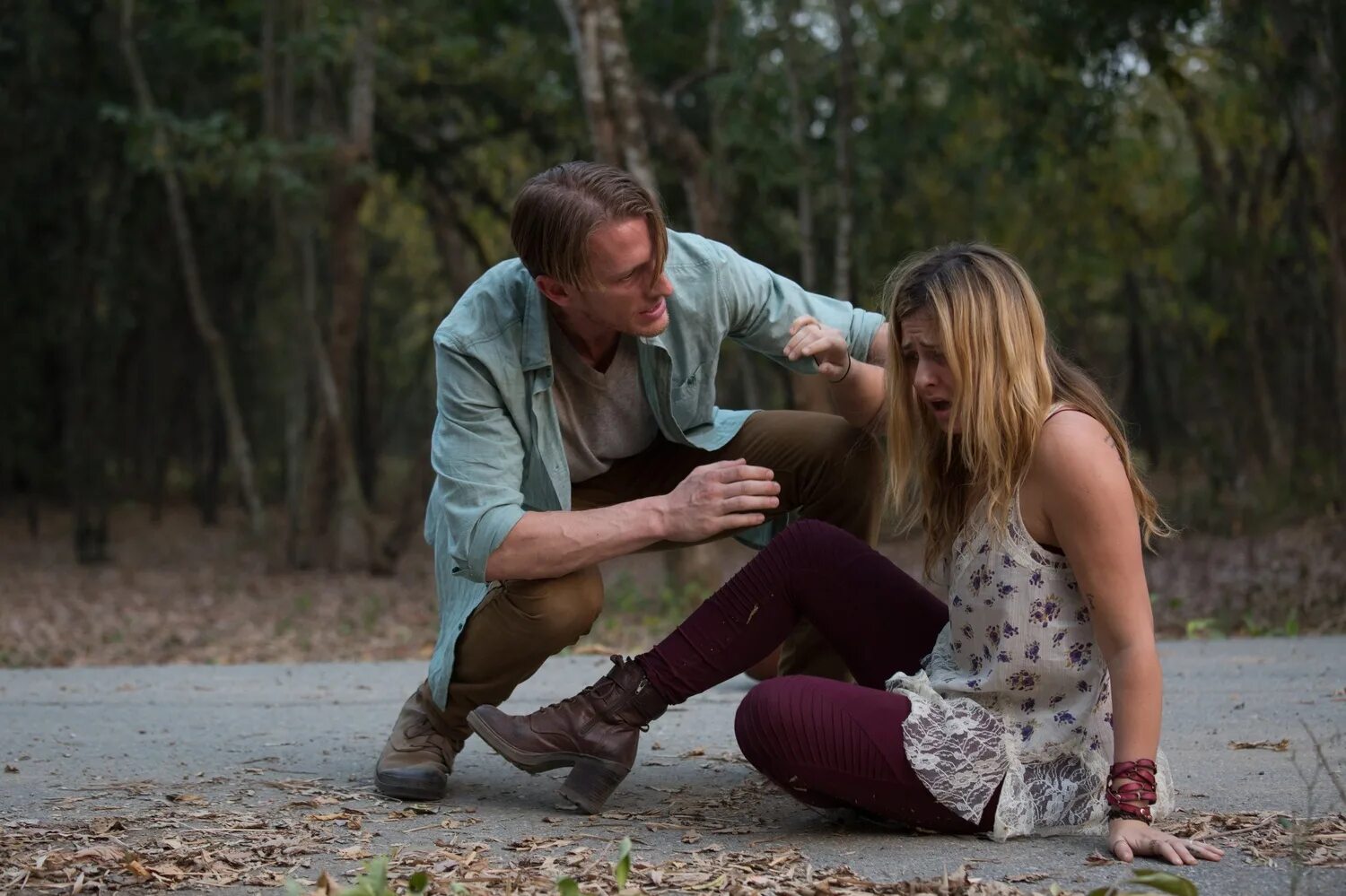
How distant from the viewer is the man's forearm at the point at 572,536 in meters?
3.30

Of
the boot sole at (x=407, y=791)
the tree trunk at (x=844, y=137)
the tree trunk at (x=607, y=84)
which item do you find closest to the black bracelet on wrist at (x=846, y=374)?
the boot sole at (x=407, y=791)

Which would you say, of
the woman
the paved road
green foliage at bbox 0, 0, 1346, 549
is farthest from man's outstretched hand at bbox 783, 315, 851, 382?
green foliage at bbox 0, 0, 1346, 549

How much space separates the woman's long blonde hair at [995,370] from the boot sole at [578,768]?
1.01 metres

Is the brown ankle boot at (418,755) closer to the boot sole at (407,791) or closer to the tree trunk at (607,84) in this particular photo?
the boot sole at (407,791)

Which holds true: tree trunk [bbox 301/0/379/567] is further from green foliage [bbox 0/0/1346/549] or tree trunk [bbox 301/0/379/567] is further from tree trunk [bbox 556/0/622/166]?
tree trunk [bbox 556/0/622/166]

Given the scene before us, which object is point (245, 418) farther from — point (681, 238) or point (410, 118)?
point (681, 238)

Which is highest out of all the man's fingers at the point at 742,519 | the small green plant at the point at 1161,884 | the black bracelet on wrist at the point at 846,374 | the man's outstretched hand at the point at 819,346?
the man's outstretched hand at the point at 819,346

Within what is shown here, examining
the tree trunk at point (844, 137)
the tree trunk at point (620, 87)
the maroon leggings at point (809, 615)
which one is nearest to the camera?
the maroon leggings at point (809, 615)

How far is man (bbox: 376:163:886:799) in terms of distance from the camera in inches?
131

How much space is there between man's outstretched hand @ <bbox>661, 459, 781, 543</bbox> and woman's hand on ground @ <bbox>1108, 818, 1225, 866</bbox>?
0.98m

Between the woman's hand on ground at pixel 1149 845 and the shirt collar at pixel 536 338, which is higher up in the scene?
the shirt collar at pixel 536 338

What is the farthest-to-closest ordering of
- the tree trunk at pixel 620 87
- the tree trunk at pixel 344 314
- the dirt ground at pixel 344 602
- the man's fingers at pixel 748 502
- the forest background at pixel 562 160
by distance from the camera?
1. the tree trunk at pixel 344 314
2. the forest background at pixel 562 160
3. the tree trunk at pixel 620 87
4. the dirt ground at pixel 344 602
5. the man's fingers at pixel 748 502

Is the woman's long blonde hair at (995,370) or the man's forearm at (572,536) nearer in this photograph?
the woman's long blonde hair at (995,370)

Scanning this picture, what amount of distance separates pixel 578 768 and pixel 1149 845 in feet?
4.26
